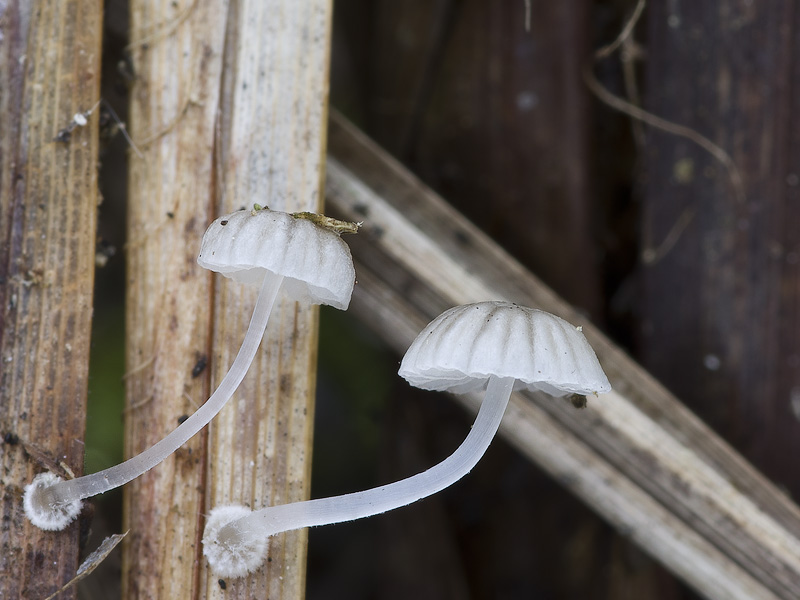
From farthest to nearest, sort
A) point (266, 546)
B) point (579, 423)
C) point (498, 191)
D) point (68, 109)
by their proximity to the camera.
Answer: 1. point (498, 191)
2. point (579, 423)
3. point (68, 109)
4. point (266, 546)

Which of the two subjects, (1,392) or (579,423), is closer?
(1,392)

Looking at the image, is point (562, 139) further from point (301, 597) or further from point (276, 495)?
point (301, 597)

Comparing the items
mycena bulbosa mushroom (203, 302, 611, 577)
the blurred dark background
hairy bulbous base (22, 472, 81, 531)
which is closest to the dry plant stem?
the blurred dark background

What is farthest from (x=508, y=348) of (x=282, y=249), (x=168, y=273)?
(x=168, y=273)

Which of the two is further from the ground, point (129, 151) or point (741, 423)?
point (129, 151)

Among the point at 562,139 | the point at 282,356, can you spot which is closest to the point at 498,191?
the point at 562,139

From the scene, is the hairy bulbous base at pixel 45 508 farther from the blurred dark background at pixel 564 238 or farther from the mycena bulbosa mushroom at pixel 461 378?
the blurred dark background at pixel 564 238
